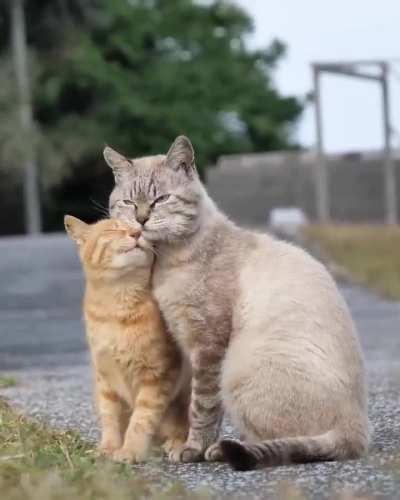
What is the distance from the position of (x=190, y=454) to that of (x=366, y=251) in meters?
11.5

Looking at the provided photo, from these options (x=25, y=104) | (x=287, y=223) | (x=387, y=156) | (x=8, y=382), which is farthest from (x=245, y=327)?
(x=25, y=104)

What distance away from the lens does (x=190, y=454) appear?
4836mm

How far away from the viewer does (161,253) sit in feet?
16.5

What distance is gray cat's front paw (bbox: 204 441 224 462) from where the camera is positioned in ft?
15.4

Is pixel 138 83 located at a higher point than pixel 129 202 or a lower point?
higher

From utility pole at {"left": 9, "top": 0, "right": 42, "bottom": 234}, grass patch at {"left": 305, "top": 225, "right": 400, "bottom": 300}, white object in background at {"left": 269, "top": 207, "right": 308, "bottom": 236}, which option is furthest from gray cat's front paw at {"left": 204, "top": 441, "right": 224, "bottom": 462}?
utility pole at {"left": 9, "top": 0, "right": 42, "bottom": 234}

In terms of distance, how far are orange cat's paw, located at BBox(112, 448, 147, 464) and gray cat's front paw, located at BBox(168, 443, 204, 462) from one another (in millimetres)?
148

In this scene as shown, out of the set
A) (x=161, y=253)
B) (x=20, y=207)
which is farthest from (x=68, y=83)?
(x=161, y=253)

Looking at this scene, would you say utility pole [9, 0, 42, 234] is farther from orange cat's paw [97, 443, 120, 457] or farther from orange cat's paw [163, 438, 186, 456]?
orange cat's paw [97, 443, 120, 457]

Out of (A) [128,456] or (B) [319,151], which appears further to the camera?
(B) [319,151]

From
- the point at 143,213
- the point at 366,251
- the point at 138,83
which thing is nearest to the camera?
the point at 143,213

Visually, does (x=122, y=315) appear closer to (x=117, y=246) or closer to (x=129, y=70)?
(x=117, y=246)

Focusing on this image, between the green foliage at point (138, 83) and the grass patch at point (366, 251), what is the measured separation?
1508 centimetres

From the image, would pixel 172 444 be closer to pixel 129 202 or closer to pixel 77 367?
pixel 129 202
